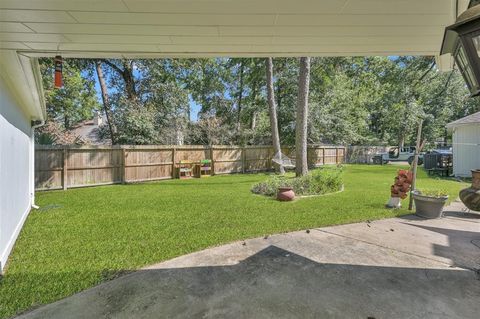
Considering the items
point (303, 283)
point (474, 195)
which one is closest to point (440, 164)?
point (474, 195)

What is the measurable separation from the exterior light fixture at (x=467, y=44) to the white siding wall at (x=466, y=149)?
11.1m

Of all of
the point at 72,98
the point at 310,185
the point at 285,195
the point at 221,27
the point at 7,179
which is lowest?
the point at 285,195

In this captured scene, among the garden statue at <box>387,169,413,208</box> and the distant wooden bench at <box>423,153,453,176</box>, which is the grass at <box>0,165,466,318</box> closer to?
the garden statue at <box>387,169,413,208</box>

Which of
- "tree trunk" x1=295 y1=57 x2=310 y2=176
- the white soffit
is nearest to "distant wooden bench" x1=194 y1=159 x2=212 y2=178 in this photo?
"tree trunk" x1=295 y1=57 x2=310 y2=176

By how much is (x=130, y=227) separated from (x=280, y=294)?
324 centimetres

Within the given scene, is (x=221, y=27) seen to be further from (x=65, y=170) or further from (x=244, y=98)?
(x=244, y=98)

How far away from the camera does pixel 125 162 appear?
35.8 feet

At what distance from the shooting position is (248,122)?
21203 millimetres

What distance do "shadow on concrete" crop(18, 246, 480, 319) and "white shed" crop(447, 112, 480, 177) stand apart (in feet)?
35.2

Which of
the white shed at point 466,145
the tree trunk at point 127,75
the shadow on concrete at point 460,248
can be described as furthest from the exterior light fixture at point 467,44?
the tree trunk at point 127,75

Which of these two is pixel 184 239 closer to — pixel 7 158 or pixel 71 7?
pixel 7 158

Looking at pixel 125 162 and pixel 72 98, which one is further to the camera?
pixel 72 98

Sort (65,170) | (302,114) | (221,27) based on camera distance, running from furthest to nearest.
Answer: (302,114) → (65,170) → (221,27)

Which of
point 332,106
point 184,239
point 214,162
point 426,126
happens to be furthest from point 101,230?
point 426,126
